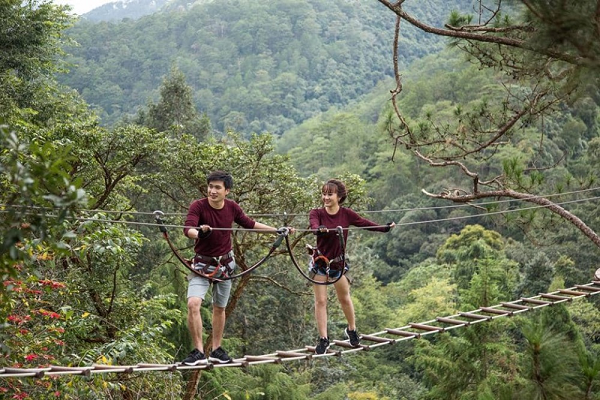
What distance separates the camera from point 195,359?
14.8 feet

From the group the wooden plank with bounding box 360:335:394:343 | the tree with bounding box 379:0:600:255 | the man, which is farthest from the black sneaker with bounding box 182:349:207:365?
the tree with bounding box 379:0:600:255

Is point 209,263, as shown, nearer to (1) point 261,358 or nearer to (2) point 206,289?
(2) point 206,289

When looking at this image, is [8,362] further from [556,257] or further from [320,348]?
[556,257]

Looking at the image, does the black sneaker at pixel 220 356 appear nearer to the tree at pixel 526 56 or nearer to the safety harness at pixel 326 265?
the safety harness at pixel 326 265

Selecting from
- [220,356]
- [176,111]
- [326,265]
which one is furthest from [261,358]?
[176,111]

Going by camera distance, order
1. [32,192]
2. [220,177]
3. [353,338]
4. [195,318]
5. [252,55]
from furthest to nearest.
A: 1. [252,55]
2. [353,338]
3. [195,318]
4. [220,177]
5. [32,192]

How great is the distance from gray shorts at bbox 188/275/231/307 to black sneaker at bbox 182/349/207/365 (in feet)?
1.06

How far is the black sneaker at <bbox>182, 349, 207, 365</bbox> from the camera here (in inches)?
174

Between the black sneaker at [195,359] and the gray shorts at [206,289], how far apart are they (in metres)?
0.32

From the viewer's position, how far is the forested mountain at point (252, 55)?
59.5m

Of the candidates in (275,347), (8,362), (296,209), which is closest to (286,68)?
(275,347)

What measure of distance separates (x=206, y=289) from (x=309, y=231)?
106 cm

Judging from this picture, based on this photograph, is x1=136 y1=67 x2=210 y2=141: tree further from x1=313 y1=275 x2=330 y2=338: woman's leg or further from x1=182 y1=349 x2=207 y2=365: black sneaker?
x1=182 y1=349 x2=207 y2=365: black sneaker

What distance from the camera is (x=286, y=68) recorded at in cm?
7000
